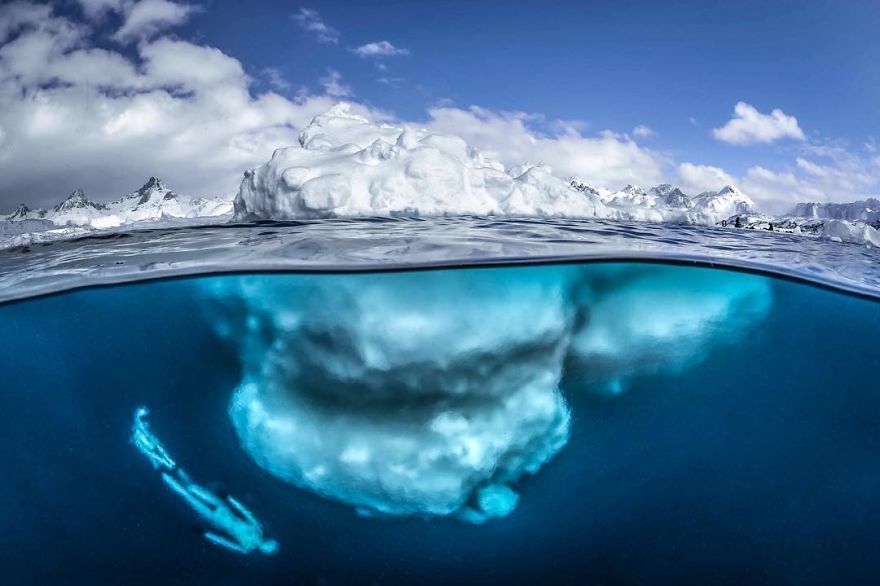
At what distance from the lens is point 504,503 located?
6730mm

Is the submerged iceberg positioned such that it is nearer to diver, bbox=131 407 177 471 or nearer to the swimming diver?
the swimming diver

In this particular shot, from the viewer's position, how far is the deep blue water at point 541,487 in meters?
6.78

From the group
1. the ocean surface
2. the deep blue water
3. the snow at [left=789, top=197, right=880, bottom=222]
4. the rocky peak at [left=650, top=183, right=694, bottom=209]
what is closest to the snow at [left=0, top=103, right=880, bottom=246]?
the ocean surface

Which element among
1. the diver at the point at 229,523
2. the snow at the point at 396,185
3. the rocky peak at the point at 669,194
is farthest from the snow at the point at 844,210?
the rocky peak at the point at 669,194

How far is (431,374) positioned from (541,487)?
2111 mm

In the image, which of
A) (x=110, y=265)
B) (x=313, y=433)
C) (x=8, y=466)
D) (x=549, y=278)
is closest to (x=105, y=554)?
(x=8, y=466)

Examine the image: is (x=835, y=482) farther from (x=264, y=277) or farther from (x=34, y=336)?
(x=34, y=336)

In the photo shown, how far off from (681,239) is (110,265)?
30.2 ft

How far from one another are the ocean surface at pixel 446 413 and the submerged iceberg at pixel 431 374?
0.03m

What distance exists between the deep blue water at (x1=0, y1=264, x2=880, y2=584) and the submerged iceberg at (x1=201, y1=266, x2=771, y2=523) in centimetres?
22

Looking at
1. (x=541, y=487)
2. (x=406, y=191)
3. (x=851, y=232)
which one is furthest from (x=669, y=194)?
(x=541, y=487)

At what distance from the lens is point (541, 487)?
6906 mm

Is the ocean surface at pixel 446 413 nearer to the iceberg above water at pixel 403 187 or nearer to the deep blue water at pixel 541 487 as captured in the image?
the deep blue water at pixel 541 487

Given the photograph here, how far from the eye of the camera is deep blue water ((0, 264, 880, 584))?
678 cm
